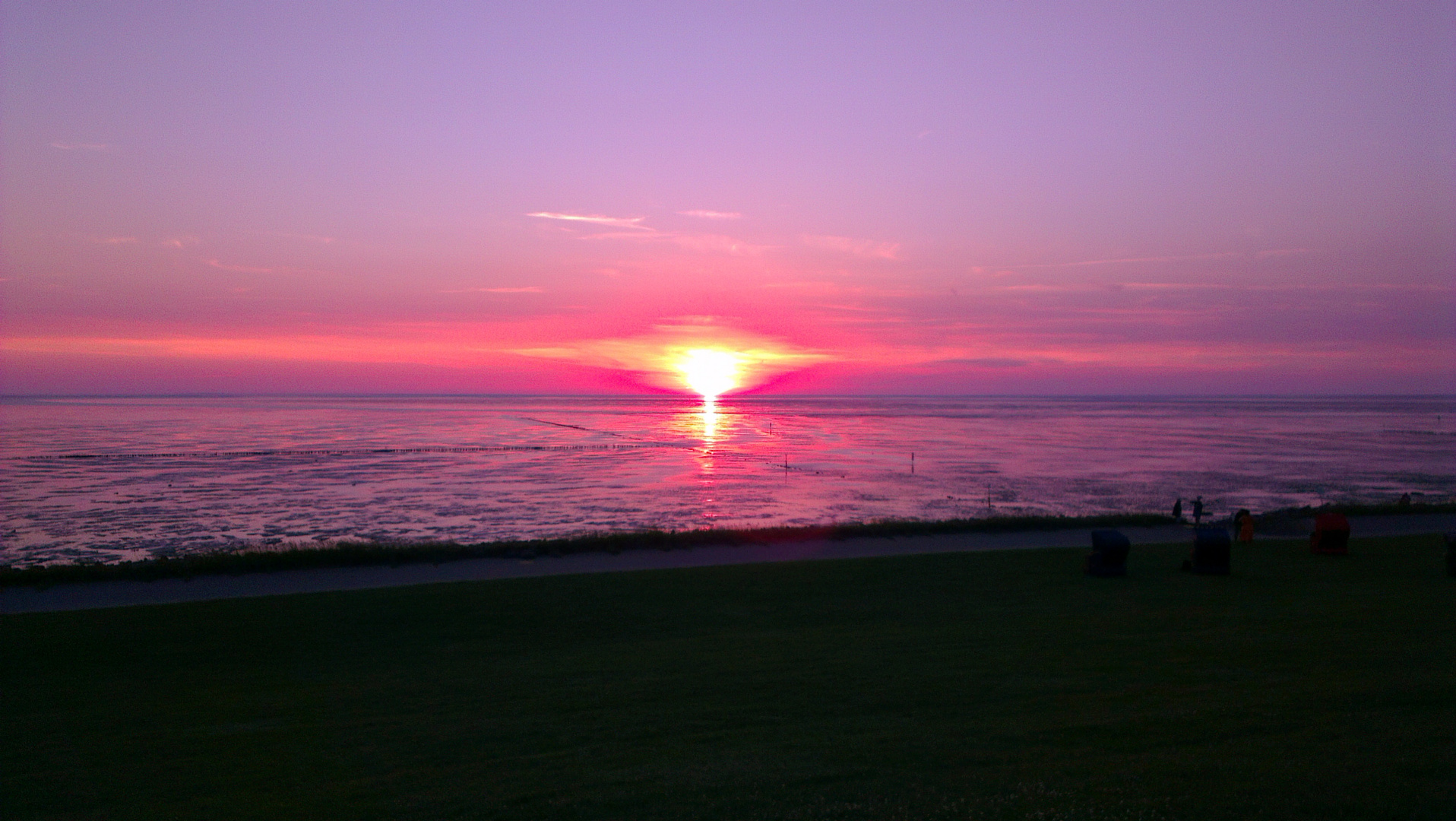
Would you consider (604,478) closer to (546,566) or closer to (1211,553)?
(546,566)

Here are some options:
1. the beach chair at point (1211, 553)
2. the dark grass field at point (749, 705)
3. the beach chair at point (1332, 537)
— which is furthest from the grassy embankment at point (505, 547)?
the beach chair at point (1211, 553)

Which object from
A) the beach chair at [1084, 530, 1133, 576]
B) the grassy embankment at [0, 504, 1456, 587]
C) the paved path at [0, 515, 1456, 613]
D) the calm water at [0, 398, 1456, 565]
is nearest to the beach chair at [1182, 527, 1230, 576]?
the beach chair at [1084, 530, 1133, 576]

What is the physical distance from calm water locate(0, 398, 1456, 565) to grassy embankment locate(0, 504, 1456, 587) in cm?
530

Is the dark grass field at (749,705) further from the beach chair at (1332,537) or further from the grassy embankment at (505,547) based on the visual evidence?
the grassy embankment at (505,547)

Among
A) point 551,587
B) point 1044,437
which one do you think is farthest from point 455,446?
point 551,587

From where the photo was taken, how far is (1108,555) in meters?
15.4

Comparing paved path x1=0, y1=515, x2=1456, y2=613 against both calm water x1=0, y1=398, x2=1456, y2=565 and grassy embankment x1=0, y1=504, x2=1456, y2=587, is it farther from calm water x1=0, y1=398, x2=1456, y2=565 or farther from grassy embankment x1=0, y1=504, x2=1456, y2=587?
calm water x1=0, y1=398, x2=1456, y2=565

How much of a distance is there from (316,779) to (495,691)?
260 cm

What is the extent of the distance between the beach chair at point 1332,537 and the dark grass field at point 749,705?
334 centimetres

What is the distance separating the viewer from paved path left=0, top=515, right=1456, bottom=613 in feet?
50.6

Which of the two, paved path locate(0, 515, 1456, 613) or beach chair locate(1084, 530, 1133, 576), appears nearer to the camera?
beach chair locate(1084, 530, 1133, 576)

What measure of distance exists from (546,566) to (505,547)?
7.03 feet

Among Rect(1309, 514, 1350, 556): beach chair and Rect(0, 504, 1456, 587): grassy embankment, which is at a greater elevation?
Rect(1309, 514, 1350, 556): beach chair

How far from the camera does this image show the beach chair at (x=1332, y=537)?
17.7 metres
